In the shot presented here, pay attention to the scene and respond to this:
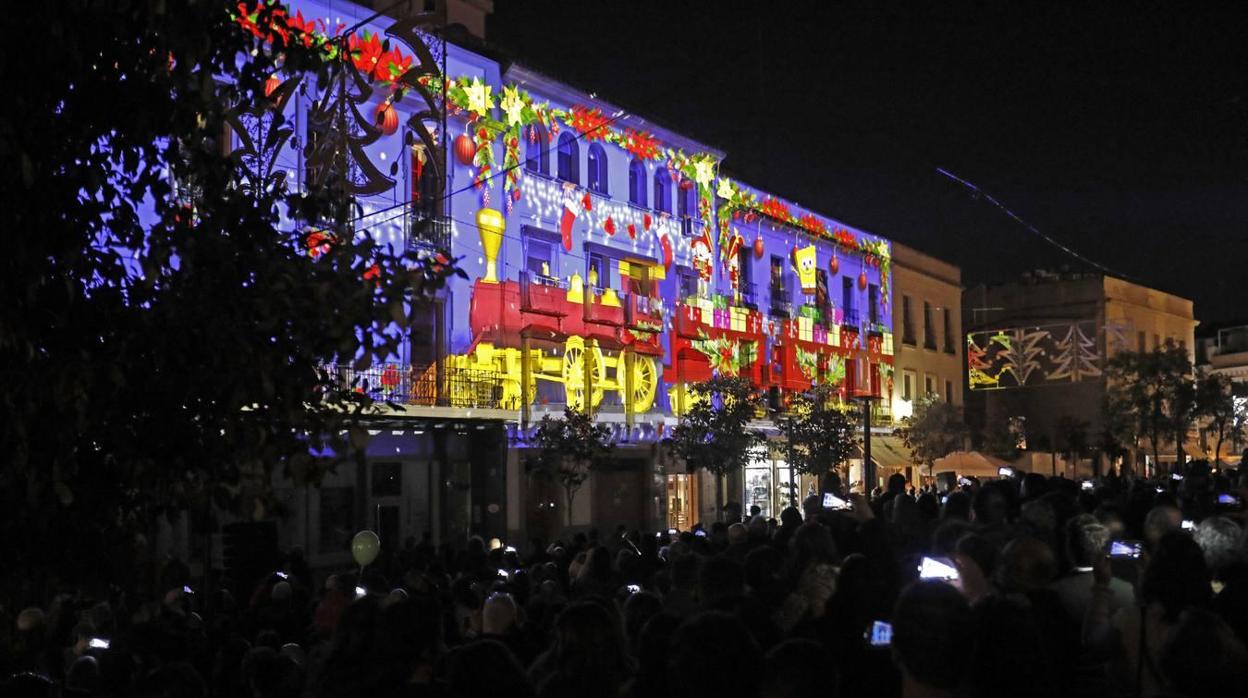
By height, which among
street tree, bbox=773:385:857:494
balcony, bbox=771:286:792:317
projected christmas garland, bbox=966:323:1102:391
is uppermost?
balcony, bbox=771:286:792:317

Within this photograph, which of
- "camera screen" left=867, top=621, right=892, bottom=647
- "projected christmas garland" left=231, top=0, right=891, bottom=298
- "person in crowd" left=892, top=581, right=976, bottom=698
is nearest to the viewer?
"person in crowd" left=892, top=581, right=976, bottom=698

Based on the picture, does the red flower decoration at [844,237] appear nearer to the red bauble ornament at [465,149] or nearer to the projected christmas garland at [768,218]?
the projected christmas garland at [768,218]

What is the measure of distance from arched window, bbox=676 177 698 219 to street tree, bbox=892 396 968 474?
13543 mm

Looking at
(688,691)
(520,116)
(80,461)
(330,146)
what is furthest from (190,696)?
(520,116)

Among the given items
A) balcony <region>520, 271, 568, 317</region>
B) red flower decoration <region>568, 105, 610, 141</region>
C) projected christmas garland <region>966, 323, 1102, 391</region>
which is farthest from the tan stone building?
red flower decoration <region>568, 105, 610, 141</region>

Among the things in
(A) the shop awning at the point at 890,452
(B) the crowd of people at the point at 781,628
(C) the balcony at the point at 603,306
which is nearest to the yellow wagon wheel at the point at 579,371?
(C) the balcony at the point at 603,306

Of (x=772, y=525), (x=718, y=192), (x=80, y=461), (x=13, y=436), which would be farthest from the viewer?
(x=718, y=192)

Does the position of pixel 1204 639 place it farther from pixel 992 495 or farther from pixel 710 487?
pixel 710 487

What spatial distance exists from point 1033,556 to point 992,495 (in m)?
4.00

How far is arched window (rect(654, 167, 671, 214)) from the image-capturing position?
3366 centimetres

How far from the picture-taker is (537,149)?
96.8 ft

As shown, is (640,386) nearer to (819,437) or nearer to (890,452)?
(819,437)

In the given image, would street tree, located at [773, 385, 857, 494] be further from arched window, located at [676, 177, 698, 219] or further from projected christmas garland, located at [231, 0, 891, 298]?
arched window, located at [676, 177, 698, 219]

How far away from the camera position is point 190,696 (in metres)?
6.18
